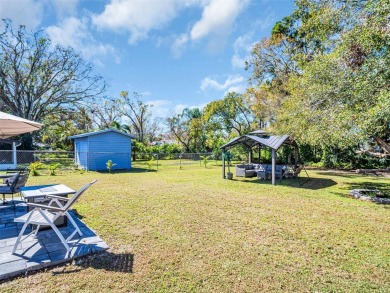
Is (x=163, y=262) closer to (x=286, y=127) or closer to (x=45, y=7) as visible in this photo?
(x=286, y=127)

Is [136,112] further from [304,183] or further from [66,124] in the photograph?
[304,183]

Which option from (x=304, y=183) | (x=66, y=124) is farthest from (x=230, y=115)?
(x=66, y=124)

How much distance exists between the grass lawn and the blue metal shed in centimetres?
950

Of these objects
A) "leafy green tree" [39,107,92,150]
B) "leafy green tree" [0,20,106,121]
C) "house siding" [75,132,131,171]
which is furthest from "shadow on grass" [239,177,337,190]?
"leafy green tree" [39,107,92,150]

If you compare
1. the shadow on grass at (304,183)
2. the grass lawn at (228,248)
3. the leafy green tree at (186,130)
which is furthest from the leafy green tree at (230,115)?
the grass lawn at (228,248)

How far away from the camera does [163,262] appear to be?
125 inches

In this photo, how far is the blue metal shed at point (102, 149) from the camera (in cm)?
1534

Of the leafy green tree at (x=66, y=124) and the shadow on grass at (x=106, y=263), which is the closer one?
the shadow on grass at (x=106, y=263)

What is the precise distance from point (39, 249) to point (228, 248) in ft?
9.44

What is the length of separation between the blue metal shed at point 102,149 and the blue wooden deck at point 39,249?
438 inches

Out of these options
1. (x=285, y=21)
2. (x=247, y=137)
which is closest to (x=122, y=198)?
(x=247, y=137)

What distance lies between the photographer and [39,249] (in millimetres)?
3369

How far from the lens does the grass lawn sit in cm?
271

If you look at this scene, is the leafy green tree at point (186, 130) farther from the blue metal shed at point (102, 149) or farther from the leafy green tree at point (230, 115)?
the blue metal shed at point (102, 149)
